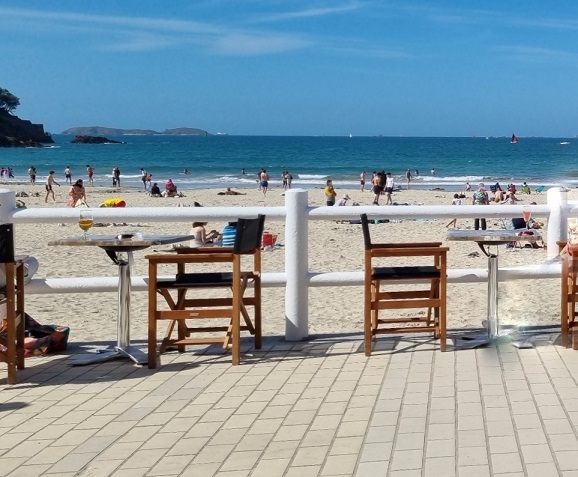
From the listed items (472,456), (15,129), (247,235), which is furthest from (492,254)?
(15,129)

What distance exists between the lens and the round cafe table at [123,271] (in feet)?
19.0

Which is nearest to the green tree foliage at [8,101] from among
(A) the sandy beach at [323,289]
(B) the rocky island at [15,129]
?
(B) the rocky island at [15,129]

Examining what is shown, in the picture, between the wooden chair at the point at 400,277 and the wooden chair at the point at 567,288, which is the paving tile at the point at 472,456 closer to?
the wooden chair at the point at 400,277

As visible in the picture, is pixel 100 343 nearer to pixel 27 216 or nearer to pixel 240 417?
pixel 27 216

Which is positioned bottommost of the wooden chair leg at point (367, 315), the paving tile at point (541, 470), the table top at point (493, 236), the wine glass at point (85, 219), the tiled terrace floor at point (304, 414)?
the tiled terrace floor at point (304, 414)

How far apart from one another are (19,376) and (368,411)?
2.44 m

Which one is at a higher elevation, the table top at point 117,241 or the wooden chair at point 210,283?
the table top at point 117,241

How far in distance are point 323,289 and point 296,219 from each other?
15.2ft

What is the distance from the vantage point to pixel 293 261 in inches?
256

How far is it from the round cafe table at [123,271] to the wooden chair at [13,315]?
0.32 m

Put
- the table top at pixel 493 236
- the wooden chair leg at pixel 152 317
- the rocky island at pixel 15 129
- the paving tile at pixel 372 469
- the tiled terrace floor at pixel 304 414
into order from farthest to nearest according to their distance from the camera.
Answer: the rocky island at pixel 15 129 → the table top at pixel 493 236 → the wooden chair leg at pixel 152 317 → the tiled terrace floor at pixel 304 414 → the paving tile at pixel 372 469

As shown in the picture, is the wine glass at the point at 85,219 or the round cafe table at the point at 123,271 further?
the wine glass at the point at 85,219

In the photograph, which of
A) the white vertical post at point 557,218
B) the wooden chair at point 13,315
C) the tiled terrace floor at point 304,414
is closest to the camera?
the tiled terrace floor at point 304,414

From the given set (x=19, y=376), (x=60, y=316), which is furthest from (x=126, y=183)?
(x=19, y=376)
